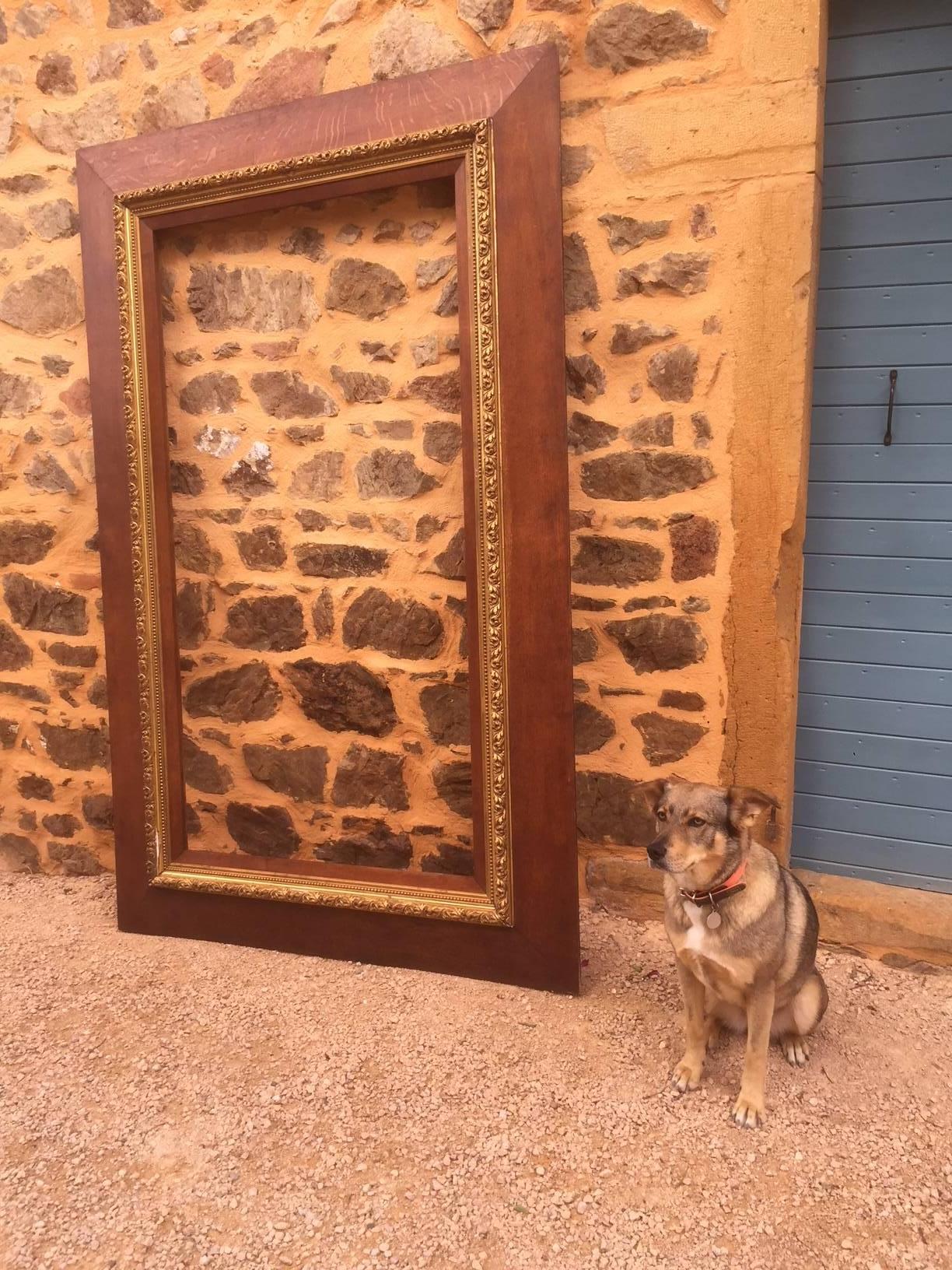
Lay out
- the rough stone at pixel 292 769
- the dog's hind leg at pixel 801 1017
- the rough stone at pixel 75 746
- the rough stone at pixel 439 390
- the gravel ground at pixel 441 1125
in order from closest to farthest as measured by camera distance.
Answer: the gravel ground at pixel 441 1125, the dog's hind leg at pixel 801 1017, the rough stone at pixel 439 390, the rough stone at pixel 292 769, the rough stone at pixel 75 746

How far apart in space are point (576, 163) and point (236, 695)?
2.01 metres

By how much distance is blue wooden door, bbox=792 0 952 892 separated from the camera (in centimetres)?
238

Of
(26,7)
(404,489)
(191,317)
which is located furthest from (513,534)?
(26,7)

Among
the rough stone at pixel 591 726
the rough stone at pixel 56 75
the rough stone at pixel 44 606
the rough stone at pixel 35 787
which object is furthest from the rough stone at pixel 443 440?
the rough stone at pixel 35 787

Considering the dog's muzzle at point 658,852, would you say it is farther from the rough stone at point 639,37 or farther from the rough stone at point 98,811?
the rough stone at point 98,811

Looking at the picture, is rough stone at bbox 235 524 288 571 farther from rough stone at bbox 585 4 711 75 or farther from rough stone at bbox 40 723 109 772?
rough stone at bbox 585 4 711 75

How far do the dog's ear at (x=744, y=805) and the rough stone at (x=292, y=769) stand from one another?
1492 mm

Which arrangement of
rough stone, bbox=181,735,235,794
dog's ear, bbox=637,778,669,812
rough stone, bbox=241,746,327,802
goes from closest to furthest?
dog's ear, bbox=637,778,669,812, rough stone, bbox=241,746,327,802, rough stone, bbox=181,735,235,794

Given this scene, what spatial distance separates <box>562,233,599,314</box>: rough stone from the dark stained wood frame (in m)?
0.19

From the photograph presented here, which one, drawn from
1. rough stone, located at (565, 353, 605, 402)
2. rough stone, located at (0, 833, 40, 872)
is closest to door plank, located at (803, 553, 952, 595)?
rough stone, located at (565, 353, 605, 402)

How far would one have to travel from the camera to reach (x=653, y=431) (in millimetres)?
2449

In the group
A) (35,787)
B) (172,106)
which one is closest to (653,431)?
(172,106)

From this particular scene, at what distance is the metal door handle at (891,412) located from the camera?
246 cm

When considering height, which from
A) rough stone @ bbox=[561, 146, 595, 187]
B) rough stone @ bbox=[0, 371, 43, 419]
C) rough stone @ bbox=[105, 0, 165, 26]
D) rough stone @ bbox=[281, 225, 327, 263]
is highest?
rough stone @ bbox=[105, 0, 165, 26]
